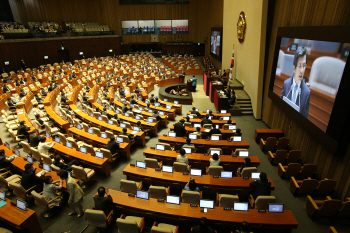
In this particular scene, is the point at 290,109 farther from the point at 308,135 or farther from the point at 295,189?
the point at 295,189

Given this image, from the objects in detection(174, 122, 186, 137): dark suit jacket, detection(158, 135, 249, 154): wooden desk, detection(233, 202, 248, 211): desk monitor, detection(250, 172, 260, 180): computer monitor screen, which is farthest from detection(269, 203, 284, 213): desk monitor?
detection(174, 122, 186, 137): dark suit jacket

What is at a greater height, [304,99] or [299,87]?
[299,87]

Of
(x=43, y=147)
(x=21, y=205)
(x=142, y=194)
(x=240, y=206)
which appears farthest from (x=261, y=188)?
(x=43, y=147)

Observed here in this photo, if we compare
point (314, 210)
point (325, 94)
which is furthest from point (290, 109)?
point (314, 210)

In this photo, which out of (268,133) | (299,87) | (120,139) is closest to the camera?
(299,87)

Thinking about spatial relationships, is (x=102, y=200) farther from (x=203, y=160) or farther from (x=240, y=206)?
(x=203, y=160)

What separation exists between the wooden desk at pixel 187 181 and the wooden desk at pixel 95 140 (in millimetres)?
1517

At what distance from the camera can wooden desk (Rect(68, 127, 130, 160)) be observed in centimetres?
744

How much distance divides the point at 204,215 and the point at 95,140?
16.9 feet

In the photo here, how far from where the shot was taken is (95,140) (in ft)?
25.6

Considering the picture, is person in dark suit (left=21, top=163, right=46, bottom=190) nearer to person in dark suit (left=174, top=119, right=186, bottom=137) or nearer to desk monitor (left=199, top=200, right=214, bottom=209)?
desk monitor (left=199, top=200, right=214, bottom=209)

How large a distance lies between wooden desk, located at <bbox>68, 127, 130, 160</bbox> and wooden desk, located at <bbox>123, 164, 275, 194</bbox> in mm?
1517

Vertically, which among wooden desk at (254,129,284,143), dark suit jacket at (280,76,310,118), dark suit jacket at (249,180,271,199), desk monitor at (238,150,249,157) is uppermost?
dark suit jacket at (280,76,310,118)

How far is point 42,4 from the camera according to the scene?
25188 millimetres
